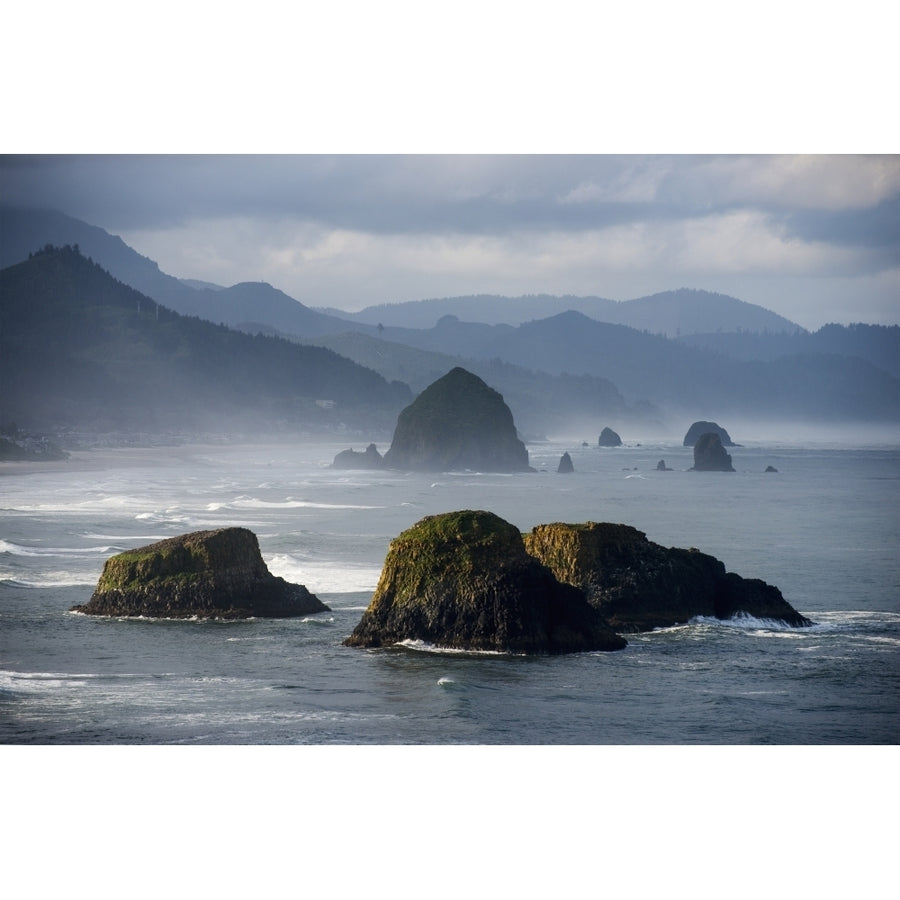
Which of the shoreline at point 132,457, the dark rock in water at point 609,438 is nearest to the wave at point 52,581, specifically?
the shoreline at point 132,457

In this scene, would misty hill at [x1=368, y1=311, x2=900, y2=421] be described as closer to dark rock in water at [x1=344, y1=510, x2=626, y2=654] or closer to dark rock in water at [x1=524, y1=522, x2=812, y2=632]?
dark rock in water at [x1=524, y1=522, x2=812, y2=632]

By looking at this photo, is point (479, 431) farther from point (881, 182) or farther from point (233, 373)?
point (881, 182)

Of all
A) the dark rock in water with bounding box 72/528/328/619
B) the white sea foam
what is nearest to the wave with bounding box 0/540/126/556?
the dark rock in water with bounding box 72/528/328/619

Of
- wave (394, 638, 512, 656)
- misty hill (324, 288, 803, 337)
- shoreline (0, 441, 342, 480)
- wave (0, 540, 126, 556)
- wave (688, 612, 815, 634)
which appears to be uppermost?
misty hill (324, 288, 803, 337)

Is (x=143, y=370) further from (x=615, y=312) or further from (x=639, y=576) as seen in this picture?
(x=639, y=576)

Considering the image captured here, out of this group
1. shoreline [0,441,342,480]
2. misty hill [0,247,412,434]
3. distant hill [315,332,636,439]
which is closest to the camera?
misty hill [0,247,412,434]
